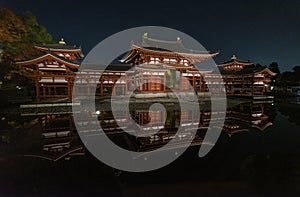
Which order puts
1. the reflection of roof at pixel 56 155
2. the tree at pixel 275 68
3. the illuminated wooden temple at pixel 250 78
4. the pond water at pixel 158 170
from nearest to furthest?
1. the pond water at pixel 158 170
2. the reflection of roof at pixel 56 155
3. the illuminated wooden temple at pixel 250 78
4. the tree at pixel 275 68

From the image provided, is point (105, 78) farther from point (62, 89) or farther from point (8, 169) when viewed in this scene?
point (8, 169)

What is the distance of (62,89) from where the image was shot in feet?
67.3

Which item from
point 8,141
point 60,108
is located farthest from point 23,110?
point 8,141

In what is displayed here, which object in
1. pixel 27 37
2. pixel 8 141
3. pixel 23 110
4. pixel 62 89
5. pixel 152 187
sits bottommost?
pixel 152 187

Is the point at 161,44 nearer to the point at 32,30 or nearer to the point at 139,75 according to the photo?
the point at 139,75

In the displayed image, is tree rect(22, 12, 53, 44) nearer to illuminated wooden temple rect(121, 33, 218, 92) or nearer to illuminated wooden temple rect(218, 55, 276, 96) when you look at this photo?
illuminated wooden temple rect(121, 33, 218, 92)

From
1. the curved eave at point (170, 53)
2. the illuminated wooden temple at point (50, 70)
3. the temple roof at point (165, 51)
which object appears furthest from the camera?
the temple roof at point (165, 51)

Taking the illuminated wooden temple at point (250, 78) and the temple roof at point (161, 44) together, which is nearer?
the illuminated wooden temple at point (250, 78)

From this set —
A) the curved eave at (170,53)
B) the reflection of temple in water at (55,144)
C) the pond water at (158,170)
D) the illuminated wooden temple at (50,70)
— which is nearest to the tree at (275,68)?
the curved eave at (170,53)

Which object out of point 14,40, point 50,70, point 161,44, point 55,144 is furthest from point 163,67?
point 14,40

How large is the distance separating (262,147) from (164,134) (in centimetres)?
373

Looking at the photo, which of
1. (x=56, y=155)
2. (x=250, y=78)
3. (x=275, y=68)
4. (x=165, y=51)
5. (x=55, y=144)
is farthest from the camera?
(x=275, y=68)

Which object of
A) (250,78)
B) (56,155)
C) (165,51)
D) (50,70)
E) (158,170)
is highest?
(165,51)

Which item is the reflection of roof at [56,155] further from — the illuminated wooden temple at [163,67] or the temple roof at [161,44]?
the temple roof at [161,44]
